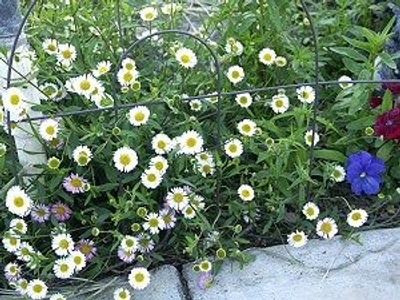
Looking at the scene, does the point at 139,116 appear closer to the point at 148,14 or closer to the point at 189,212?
the point at 189,212

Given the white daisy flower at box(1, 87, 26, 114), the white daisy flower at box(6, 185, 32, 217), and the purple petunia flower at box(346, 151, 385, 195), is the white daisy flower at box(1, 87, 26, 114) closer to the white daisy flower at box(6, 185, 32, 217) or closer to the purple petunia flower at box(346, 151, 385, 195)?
the white daisy flower at box(6, 185, 32, 217)

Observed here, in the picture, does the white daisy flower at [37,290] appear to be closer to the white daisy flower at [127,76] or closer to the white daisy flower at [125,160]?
the white daisy flower at [125,160]

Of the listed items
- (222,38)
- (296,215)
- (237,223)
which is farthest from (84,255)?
(222,38)

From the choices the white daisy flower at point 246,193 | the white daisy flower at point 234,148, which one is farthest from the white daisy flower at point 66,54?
the white daisy flower at point 246,193

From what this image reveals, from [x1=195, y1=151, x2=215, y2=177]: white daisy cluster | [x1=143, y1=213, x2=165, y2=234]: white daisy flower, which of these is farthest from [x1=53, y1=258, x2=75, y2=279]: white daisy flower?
[x1=195, y1=151, x2=215, y2=177]: white daisy cluster

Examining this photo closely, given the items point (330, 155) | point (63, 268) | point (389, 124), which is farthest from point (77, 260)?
point (389, 124)

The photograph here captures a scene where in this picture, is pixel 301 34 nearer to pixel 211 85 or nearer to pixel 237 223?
pixel 211 85
